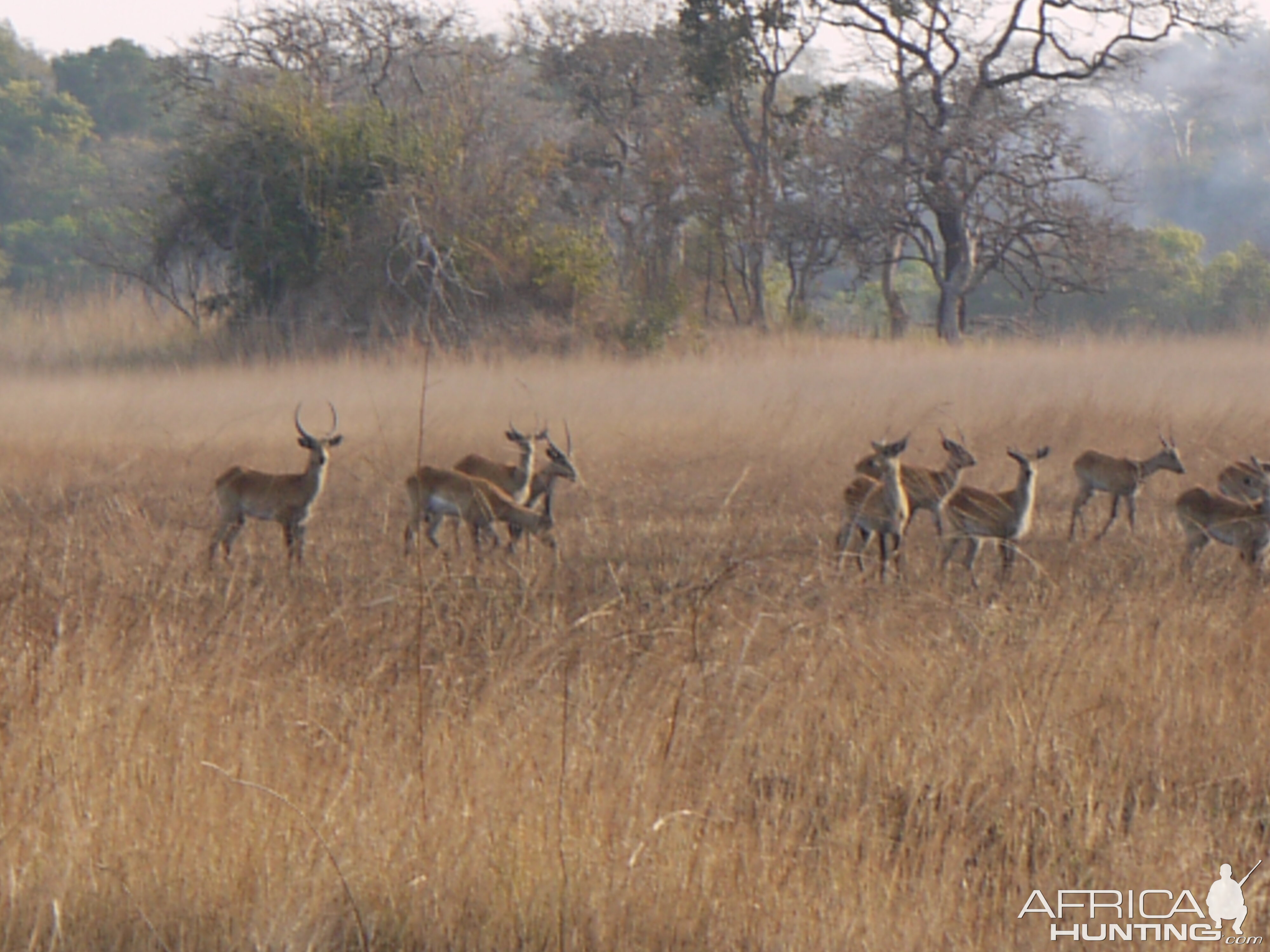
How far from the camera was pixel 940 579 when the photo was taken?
268 inches

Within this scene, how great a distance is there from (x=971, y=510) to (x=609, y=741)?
3580mm

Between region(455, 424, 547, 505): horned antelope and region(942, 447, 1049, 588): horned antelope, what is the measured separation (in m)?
2.50

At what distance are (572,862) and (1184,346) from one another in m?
16.6

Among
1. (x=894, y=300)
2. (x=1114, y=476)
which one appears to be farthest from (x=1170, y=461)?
(x=894, y=300)

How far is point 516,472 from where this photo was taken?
8711mm

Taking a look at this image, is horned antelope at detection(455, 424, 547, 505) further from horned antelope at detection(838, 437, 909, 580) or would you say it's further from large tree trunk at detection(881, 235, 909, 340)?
large tree trunk at detection(881, 235, 909, 340)

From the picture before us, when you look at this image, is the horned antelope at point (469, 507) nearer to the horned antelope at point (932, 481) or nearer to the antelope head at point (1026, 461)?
the horned antelope at point (932, 481)

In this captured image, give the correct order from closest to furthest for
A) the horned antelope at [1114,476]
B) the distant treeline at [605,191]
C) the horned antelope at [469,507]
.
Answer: the horned antelope at [469,507]
the horned antelope at [1114,476]
the distant treeline at [605,191]

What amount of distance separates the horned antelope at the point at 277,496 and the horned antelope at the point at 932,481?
2.66 meters

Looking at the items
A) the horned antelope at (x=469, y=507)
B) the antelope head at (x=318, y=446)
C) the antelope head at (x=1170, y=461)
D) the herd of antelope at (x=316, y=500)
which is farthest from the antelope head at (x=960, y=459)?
the antelope head at (x=318, y=446)

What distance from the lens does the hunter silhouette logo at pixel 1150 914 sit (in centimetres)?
324

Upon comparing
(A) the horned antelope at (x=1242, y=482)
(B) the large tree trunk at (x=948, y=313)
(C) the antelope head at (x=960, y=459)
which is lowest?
(B) the large tree trunk at (x=948, y=313)

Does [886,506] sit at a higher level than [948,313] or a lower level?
higher

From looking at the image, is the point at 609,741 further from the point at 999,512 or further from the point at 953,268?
the point at 953,268
